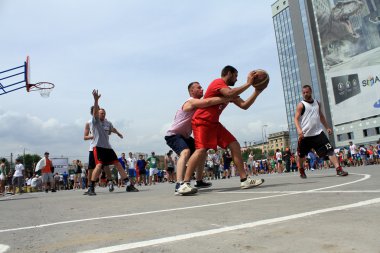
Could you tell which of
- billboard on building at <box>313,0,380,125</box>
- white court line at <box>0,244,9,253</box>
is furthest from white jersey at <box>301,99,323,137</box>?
billboard on building at <box>313,0,380,125</box>

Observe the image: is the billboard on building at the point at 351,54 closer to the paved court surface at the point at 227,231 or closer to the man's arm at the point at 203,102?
the man's arm at the point at 203,102

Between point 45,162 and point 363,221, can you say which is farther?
point 45,162

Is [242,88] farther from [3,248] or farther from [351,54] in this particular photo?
[351,54]

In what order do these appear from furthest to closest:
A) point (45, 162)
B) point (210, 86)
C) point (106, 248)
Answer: point (45, 162) < point (210, 86) < point (106, 248)

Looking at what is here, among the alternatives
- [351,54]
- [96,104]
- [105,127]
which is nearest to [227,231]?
[96,104]

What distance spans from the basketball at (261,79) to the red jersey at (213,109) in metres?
0.47

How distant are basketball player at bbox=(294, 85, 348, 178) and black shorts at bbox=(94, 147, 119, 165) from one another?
4076mm

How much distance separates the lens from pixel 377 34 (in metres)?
67.8

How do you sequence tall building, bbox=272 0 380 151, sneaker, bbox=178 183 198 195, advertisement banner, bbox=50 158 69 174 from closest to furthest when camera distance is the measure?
sneaker, bbox=178 183 198 195
advertisement banner, bbox=50 158 69 174
tall building, bbox=272 0 380 151

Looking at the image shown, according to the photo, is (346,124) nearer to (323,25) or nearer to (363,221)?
(323,25)

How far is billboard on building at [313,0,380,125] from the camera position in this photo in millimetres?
68375

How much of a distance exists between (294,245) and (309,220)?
666 mm

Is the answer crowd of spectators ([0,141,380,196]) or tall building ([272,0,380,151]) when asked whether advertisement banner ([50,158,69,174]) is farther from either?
tall building ([272,0,380,151])

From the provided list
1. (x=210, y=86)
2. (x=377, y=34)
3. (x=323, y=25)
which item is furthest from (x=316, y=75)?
(x=210, y=86)
